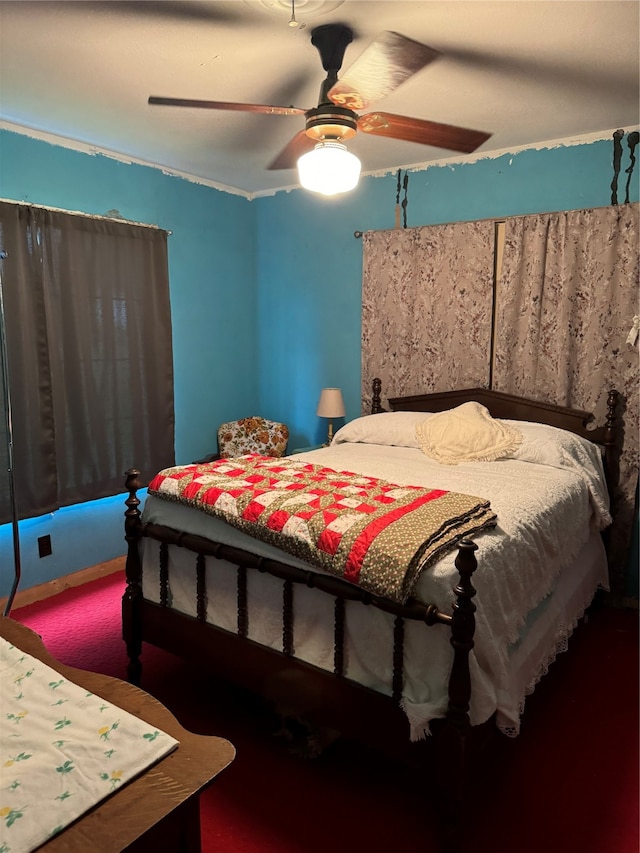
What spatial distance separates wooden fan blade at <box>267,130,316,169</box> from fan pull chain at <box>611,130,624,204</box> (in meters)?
1.71

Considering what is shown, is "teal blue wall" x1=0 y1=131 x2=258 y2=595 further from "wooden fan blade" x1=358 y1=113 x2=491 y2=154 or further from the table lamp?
"wooden fan blade" x1=358 y1=113 x2=491 y2=154

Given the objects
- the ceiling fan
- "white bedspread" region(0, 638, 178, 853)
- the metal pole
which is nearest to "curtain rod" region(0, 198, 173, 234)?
the metal pole

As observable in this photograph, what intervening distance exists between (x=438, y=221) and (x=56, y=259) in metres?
2.28

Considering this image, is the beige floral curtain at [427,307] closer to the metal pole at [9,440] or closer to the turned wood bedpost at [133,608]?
the turned wood bedpost at [133,608]

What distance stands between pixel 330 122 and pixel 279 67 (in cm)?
51

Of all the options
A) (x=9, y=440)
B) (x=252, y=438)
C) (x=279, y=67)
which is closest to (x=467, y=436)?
(x=252, y=438)

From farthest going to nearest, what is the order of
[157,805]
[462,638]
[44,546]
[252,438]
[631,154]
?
[252,438] → [44,546] → [631,154] → [462,638] → [157,805]

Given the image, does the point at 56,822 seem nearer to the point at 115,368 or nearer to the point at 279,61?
the point at 279,61

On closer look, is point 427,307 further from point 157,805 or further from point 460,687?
point 157,805

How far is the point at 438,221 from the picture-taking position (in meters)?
3.64

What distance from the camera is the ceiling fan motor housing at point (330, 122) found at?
6.49 feet

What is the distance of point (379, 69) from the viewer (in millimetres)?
1814

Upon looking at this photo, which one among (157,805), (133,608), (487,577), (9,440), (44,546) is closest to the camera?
(157,805)

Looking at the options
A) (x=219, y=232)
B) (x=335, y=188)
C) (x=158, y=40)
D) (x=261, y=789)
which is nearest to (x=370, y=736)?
(x=261, y=789)
